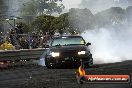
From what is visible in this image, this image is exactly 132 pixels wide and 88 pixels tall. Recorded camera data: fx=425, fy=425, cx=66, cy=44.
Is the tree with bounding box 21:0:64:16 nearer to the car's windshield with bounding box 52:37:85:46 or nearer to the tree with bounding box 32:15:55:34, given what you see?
the tree with bounding box 32:15:55:34

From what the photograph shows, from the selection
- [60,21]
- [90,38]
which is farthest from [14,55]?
[60,21]

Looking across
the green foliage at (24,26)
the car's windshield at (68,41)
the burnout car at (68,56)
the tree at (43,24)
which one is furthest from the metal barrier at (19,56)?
the tree at (43,24)

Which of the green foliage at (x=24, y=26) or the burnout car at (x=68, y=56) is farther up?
the green foliage at (x=24, y=26)

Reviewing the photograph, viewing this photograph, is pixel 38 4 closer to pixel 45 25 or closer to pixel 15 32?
pixel 45 25

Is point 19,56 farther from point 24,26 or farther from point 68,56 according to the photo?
point 24,26

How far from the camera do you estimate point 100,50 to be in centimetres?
2728

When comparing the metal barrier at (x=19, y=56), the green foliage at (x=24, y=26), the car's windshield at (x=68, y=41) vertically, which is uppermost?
the green foliage at (x=24, y=26)

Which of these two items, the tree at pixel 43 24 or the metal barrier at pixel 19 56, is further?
the tree at pixel 43 24

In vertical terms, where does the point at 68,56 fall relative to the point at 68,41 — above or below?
below

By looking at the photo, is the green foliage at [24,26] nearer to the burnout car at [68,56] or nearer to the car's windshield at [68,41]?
the car's windshield at [68,41]

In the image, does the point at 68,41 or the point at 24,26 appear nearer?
the point at 68,41

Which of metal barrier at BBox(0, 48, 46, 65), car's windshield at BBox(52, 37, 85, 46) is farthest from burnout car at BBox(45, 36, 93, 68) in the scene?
metal barrier at BBox(0, 48, 46, 65)

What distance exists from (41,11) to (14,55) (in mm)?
78504

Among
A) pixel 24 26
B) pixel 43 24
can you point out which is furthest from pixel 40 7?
pixel 24 26
